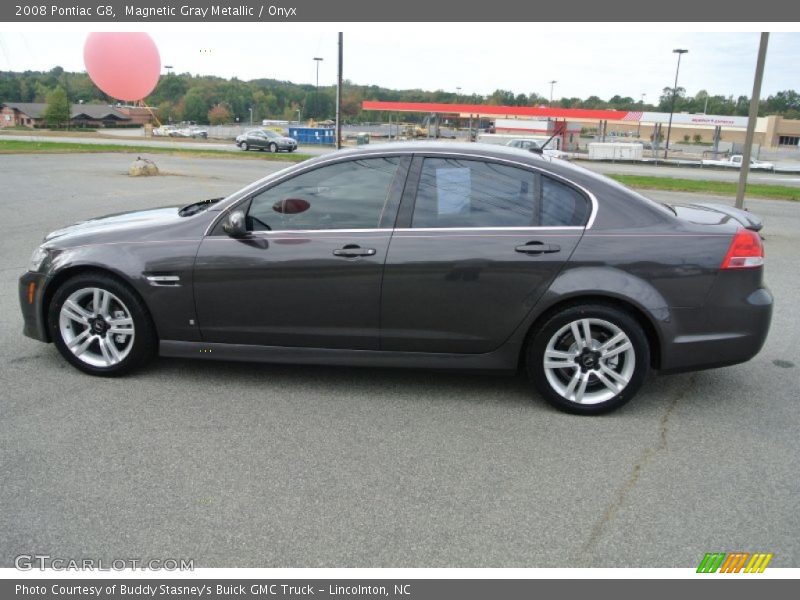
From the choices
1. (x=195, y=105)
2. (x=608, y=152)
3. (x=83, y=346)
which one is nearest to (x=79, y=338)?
(x=83, y=346)

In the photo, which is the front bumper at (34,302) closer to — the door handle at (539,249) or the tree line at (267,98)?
the door handle at (539,249)

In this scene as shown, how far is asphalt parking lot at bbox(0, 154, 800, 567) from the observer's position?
290 centimetres

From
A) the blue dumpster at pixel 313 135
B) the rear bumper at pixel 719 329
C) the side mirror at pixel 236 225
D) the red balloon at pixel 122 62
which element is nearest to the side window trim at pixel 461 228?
the rear bumper at pixel 719 329

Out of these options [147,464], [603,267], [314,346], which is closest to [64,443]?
[147,464]

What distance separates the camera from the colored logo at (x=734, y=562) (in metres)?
2.81

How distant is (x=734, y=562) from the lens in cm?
284

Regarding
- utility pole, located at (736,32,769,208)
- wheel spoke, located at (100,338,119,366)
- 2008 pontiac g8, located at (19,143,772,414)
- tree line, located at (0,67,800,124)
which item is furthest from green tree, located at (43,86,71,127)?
2008 pontiac g8, located at (19,143,772,414)

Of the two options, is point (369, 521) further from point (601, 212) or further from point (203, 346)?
point (601, 212)

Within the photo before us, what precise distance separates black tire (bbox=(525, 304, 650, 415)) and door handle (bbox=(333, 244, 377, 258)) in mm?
1177

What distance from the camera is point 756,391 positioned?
4.73 m

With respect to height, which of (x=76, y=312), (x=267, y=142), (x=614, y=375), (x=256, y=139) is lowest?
(x=614, y=375)

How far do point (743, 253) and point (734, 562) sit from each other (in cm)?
204

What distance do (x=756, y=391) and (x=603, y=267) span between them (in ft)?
5.31

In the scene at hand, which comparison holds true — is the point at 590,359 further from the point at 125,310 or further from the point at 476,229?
the point at 125,310
